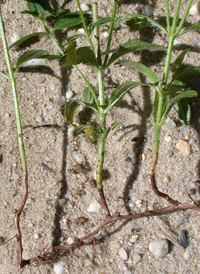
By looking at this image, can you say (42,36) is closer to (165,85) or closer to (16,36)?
(16,36)

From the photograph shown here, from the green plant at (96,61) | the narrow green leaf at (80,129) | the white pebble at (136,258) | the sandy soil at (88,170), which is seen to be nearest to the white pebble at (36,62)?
the sandy soil at (88,170)

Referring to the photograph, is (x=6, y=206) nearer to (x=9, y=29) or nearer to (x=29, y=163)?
(x=29, y=163)

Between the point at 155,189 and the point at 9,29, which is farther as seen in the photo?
the point at 9,29

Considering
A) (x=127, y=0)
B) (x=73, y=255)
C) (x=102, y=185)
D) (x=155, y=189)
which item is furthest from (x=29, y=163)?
(x=127, y=0)

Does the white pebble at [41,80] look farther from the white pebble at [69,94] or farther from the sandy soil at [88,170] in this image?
the white pebble at [69,94]

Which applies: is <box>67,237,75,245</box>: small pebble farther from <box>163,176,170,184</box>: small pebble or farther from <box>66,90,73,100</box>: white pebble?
<box>66,90,73,100</box>: white pebble

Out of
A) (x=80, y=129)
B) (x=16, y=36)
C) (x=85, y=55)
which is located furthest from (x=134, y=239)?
(x=16, y=36)

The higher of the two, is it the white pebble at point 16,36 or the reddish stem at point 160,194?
the white pebble at point 16,36
